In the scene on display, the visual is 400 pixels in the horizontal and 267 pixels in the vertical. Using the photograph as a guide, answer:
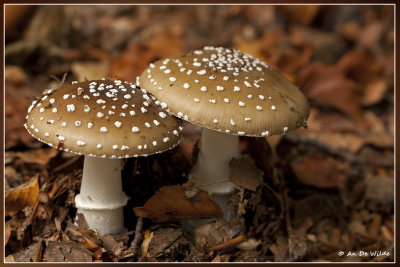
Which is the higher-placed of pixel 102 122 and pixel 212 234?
pixel 102 122

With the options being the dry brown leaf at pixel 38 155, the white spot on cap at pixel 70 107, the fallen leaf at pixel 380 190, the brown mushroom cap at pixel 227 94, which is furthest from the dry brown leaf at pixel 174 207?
the fallen leaf at pixel 380 190

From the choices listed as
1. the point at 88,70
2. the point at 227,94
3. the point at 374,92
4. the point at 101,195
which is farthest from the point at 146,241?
the point at 374,92

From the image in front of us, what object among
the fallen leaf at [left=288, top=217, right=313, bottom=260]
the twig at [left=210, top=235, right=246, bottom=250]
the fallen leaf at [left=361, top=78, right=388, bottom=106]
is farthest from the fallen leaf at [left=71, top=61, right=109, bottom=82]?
the fallen leaf at [left=361, top=78, right=388, bottom=106]

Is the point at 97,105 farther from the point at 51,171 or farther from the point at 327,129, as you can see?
the point at 327,129

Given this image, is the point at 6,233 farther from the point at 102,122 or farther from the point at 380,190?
the point at 380,190

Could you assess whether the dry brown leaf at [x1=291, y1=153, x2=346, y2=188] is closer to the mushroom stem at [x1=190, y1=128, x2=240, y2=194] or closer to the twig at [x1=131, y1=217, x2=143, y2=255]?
the mushroom stem at [x1=190, y1=128, x2=240, y2=194]

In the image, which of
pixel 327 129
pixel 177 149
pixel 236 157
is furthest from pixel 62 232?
pixel 327 129
